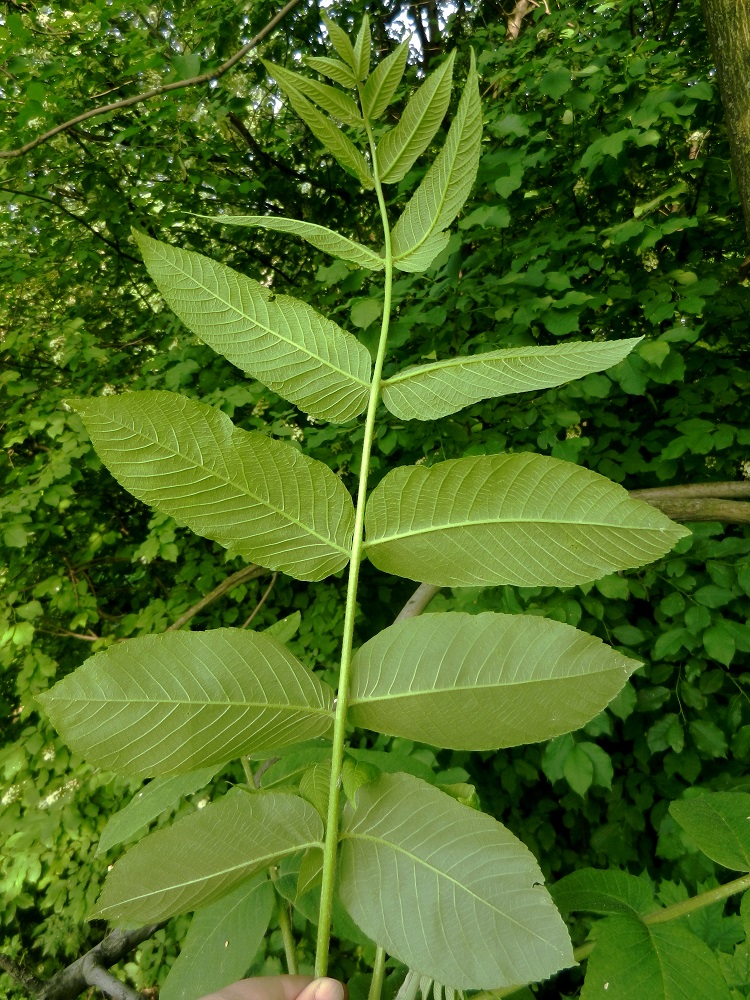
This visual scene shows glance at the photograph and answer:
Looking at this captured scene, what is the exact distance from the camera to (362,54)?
1.93 feet

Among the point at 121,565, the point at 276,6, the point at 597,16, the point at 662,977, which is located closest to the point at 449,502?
the point at 662,977

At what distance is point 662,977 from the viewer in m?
0.52

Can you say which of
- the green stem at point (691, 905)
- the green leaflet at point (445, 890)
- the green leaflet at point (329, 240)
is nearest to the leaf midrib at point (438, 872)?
the green leaflet at point (445, 890)

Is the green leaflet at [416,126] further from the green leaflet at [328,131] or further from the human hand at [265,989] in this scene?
the human hand at [265,989]

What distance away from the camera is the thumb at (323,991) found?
0.44 metres

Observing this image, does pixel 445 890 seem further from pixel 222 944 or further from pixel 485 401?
pixel 485 401

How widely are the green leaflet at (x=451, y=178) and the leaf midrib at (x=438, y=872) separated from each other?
0.47m

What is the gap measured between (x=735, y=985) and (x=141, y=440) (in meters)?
1.18

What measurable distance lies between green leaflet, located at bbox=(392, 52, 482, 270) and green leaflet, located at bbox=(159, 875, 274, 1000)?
60 centimetres

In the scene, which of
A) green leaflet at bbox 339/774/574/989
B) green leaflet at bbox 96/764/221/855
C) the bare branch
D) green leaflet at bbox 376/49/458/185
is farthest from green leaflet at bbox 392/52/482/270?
the bare branch

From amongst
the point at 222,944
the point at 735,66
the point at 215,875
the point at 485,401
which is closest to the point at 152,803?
the point at 222,944

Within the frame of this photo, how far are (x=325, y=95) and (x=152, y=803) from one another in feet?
2.34

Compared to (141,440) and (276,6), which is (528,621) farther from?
(276,6)

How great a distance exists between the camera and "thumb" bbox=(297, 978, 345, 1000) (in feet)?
1.45
